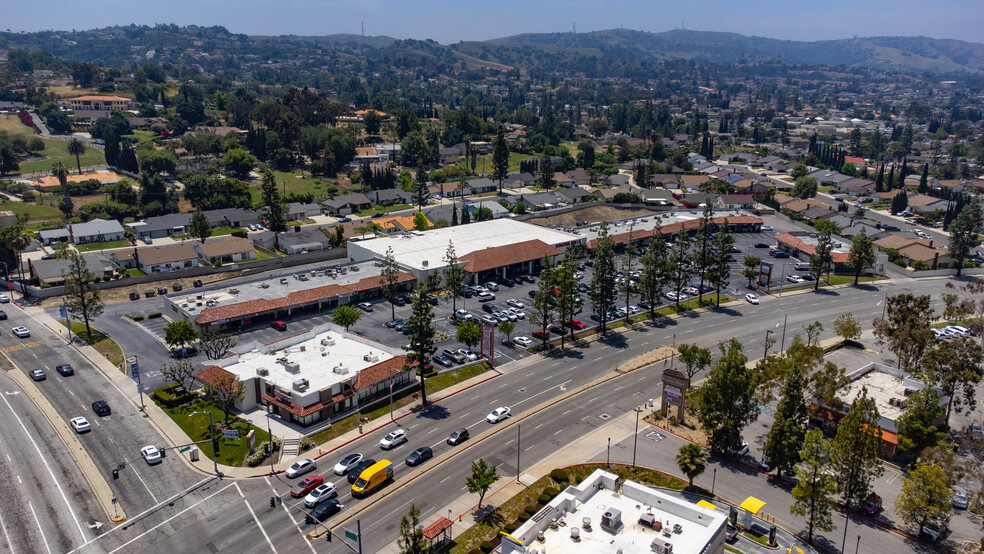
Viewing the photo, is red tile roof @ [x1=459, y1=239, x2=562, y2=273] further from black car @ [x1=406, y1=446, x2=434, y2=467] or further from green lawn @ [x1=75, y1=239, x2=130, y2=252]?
green lawn @ [x1=75, y1=239, x2=130, y2=252]

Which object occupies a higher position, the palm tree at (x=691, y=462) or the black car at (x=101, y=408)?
the palm tree at (x=691, y=462)

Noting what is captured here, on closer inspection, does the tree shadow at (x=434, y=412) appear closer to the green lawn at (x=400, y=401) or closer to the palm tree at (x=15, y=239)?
the green lawn at (x=400, y=401)

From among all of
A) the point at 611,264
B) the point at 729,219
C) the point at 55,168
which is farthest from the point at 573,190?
the point at 55,168

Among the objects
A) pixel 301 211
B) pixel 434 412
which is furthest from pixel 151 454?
pixel 301 211

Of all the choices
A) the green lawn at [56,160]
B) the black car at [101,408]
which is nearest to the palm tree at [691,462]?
the black car at [101,408]

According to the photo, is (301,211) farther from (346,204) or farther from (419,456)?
(419,456)

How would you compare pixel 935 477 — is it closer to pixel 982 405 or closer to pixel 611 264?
pixel 982 405
